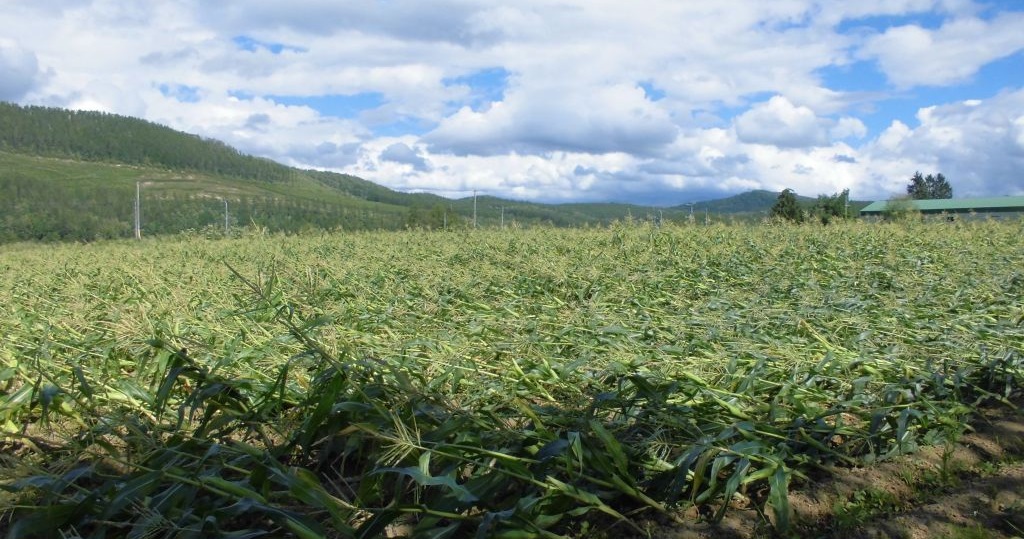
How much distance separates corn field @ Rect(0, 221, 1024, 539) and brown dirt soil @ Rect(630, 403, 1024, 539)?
0.24ft

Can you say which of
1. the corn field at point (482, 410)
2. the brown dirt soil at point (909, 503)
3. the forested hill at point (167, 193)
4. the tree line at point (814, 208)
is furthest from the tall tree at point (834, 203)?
the brown dirt soil at point (909, 503)

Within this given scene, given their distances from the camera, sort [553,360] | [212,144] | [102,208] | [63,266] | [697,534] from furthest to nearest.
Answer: [212,144]
[102,208]
[63,266]
[553,360]
[697,534]

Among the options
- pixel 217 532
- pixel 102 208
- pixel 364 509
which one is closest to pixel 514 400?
pixel 364 509

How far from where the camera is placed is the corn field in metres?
2.52

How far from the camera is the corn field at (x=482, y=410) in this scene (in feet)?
8.28

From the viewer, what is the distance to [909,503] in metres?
2.71

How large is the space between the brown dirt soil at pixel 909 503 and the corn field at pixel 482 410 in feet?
0.24

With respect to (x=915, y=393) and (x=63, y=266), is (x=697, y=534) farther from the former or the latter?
(x=63, y=266)

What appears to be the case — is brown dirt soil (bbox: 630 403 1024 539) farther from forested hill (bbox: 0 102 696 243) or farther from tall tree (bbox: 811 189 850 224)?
tall tree (bbox: 811 189 850 224)

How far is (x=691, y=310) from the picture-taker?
16.6 ft

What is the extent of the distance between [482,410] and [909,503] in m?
1.65

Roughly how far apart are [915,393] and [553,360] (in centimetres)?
166

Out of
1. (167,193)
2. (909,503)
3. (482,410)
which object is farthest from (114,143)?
(909,503)

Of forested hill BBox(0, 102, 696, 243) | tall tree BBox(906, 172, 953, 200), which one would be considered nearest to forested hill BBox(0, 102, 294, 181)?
forested hill BBox(0, 102, 696, 243)
